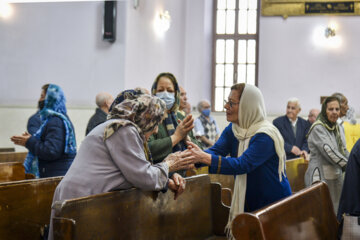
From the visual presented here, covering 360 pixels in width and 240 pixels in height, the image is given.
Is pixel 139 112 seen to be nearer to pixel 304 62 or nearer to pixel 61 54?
pixel 61 54

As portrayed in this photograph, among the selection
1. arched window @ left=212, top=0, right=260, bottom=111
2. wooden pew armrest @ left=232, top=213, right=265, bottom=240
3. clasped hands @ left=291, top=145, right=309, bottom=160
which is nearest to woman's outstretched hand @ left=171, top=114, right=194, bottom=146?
wooden pew armrest @ left=232, top=213, right=265, bottom=240

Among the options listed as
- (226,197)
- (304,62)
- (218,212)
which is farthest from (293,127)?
(304,62)

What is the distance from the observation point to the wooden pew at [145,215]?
2234 mm

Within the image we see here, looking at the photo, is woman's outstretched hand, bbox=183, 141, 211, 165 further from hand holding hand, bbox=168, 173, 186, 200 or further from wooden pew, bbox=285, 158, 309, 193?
wooden pew, bbox=285, 158, 309, 193

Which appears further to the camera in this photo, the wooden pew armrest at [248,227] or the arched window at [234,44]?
the arched window at [234,44]

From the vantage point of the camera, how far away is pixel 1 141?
27.6ft

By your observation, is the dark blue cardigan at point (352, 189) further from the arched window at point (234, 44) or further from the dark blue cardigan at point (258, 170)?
the arched window at point (234, 44)

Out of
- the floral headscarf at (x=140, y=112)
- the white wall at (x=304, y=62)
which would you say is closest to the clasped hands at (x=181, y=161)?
the floral headscarf at (x=140, y=112)

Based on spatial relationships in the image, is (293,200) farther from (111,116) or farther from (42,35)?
(42,35)

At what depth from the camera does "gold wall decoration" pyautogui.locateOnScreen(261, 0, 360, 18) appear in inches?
505

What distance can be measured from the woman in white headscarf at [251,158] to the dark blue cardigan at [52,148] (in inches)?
65.5

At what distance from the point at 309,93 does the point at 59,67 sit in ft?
23.5

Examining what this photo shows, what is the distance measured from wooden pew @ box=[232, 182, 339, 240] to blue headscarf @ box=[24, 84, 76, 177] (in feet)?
7.29

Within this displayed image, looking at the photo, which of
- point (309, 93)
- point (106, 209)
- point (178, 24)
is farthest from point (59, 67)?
point (309, 93)
